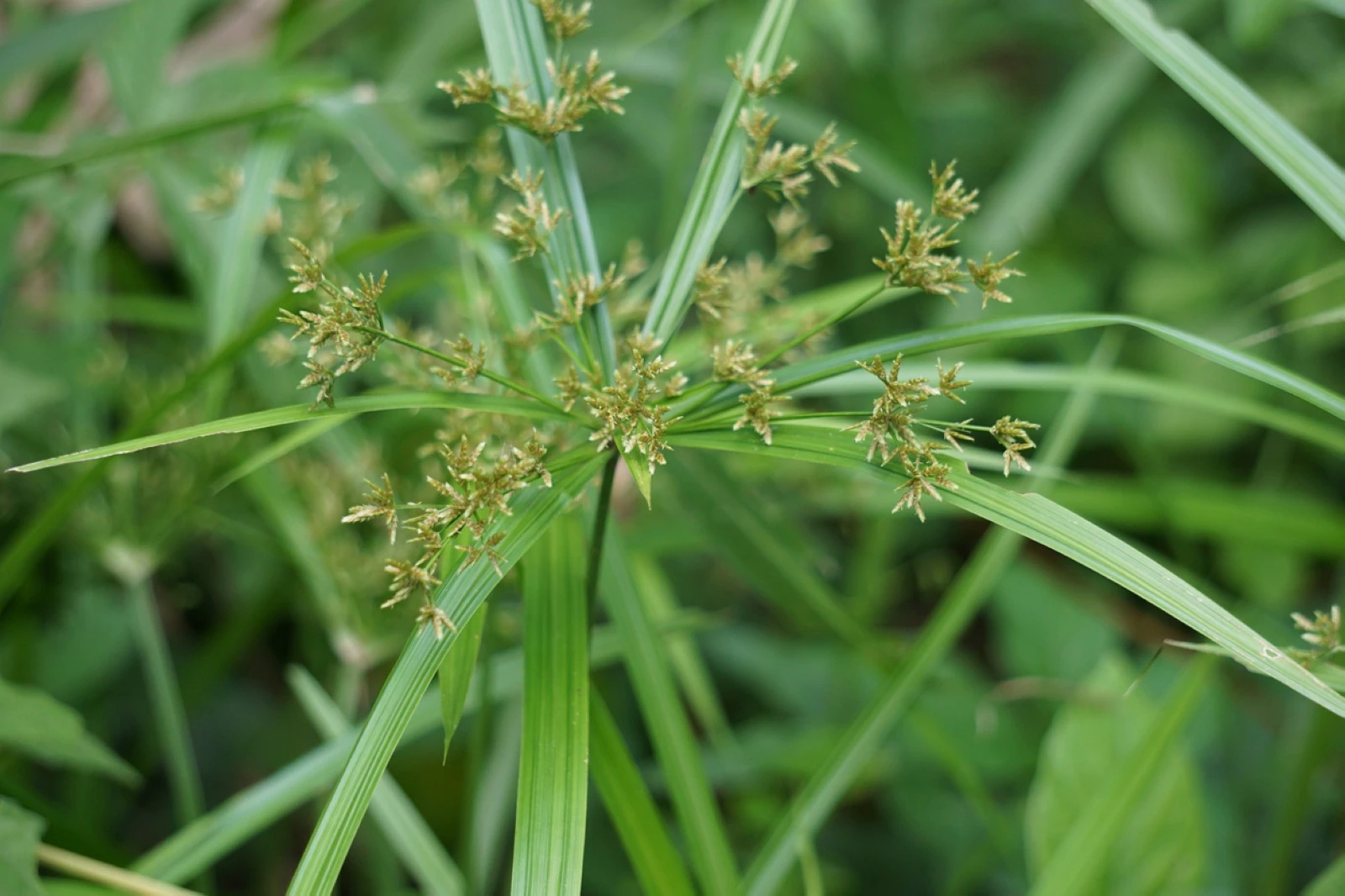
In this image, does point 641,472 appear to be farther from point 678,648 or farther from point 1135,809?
point 678,648

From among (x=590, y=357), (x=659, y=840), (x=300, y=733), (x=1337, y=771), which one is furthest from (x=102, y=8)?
(x=1337, y=771)

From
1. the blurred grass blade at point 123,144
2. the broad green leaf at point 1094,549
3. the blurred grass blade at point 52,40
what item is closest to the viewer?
the broad green leaf at point 1094,549

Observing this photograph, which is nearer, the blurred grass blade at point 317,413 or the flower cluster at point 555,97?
the blurred grass blade at point 317,413

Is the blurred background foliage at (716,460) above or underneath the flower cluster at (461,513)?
above

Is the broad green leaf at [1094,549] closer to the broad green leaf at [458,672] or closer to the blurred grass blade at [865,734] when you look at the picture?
the broad green leaf at [458,672]

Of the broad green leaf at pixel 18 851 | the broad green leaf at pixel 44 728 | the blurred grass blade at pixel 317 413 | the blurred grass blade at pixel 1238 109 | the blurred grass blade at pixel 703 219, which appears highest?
the blurred grass blade at pixel 1238 109

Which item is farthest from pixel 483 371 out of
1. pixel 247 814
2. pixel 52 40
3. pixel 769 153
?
pixel 52 40

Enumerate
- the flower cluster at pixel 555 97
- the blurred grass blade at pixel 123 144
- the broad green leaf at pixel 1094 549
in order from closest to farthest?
the broad green leaf at pixel 1094 549, the flower cluster at pixel 555 97, the blurred grass blade at pixel 123 144

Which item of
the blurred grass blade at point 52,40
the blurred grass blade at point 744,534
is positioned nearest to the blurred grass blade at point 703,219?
the blurred grass blade at point 744,534
